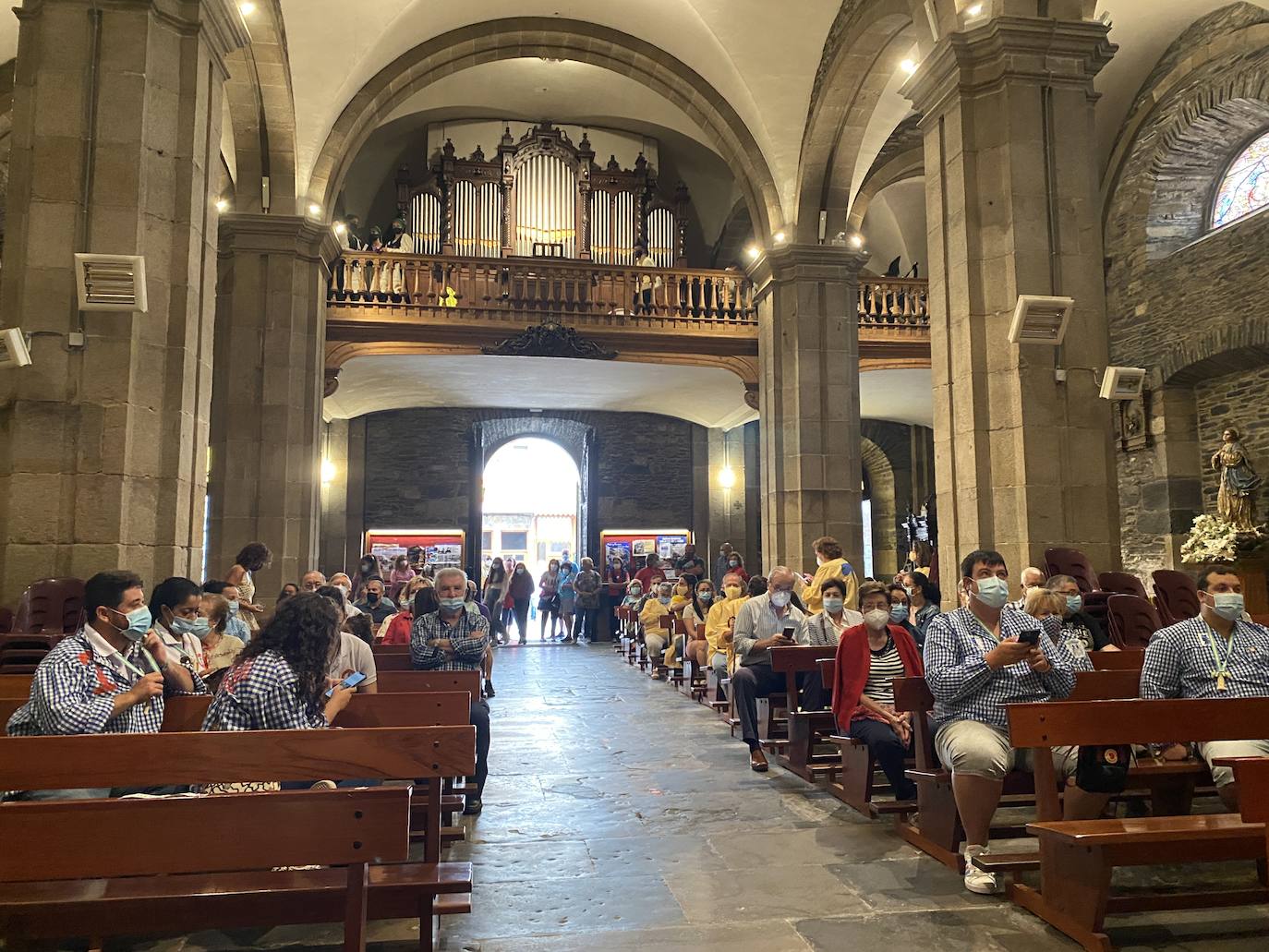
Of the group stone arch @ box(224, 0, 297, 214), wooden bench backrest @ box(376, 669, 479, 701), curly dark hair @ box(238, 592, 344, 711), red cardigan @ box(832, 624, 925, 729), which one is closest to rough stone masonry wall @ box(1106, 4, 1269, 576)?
red cardigan @ box(832, 624, 925, 729)

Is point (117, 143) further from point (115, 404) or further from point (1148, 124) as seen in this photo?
point (1148, 124)

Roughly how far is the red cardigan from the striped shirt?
33 millimetres

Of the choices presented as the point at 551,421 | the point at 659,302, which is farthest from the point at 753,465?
the point at 659,302

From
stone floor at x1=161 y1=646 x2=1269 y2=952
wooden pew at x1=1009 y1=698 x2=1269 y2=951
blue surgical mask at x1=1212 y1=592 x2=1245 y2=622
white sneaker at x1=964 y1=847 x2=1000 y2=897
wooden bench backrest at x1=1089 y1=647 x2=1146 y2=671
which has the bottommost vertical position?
stone floor at x1=161 y1=646 x2=1269 y2=952

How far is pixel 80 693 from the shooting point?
312 cm

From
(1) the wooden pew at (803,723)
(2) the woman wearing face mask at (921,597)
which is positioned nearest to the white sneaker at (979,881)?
(1) the wooden pew at (803,723)

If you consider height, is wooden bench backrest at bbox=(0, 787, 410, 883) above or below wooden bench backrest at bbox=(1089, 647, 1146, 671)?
below

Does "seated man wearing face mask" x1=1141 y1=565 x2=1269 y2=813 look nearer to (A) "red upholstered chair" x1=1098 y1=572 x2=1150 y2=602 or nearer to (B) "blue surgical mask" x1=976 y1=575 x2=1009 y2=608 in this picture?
(B) "blue surgical mask" x1=976 y1=575 x2=1009 y2=608

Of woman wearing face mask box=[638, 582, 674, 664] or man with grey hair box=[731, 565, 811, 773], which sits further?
woman wearing face mask box=[638, 582, 674, 664]

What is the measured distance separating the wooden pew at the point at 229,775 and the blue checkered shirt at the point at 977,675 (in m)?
2.05

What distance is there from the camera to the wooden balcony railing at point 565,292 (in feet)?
44.1

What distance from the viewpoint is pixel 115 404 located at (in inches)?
223

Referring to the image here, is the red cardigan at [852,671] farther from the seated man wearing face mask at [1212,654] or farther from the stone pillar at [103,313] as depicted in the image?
the stone pillar at [103,313]

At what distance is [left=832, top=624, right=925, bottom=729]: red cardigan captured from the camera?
4773mm
